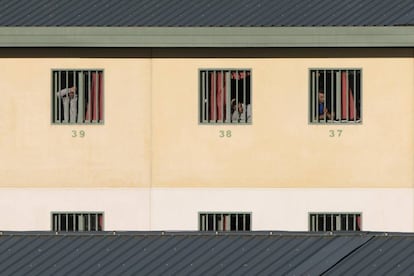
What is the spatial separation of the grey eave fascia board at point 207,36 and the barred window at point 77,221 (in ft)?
15.0

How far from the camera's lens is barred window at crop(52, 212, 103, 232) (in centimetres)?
4981

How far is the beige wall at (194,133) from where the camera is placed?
161 ft

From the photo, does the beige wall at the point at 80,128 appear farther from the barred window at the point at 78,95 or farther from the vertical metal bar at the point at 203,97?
the vertical metal bar at the point at 203,97

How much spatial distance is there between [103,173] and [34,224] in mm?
2297

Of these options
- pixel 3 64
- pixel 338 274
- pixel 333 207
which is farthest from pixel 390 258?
pixel 3 64

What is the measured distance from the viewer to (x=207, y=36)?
48469mm

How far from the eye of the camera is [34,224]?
165 feet

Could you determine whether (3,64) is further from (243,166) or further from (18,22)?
(243,166)

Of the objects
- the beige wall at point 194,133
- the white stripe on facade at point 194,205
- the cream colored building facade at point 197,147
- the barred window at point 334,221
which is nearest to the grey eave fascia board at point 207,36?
the cream colored building facade at point 197,147

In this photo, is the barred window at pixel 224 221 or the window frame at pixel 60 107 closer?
the barred window at pixel 224 221

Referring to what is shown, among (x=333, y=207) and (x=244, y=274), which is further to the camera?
(x=333, y=207)

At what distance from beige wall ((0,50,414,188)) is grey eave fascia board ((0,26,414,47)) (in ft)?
2.74

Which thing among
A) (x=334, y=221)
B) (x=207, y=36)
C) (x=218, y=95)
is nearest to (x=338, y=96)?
(x=218, y=95)

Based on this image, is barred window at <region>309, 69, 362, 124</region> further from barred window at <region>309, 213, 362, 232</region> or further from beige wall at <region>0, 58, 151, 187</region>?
beige wall at <region>0, 58, 151, 187</region>
